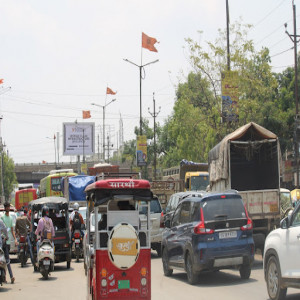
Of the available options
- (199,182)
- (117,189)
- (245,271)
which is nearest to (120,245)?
(117,189)

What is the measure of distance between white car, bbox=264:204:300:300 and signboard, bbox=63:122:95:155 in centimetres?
7242

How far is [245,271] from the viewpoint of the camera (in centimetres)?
1466

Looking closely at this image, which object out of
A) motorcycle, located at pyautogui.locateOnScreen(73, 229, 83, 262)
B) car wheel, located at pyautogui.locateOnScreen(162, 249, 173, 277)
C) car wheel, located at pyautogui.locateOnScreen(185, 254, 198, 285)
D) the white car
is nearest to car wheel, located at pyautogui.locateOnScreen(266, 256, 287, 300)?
the white car

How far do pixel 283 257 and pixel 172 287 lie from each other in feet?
13.7

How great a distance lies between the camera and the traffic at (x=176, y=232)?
1020cm

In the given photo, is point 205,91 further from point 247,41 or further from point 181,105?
point 181,105

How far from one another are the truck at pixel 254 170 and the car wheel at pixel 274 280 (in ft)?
21.7

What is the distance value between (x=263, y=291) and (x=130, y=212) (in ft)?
12.7

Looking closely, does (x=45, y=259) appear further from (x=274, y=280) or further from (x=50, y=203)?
(x=274, y=280)

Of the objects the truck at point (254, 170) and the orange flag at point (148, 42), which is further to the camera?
the orange flag at point (148, 42)

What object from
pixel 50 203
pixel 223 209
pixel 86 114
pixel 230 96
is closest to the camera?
pixel 223 209

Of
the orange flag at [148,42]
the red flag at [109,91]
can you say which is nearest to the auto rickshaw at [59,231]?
the orange flag at [148,42]

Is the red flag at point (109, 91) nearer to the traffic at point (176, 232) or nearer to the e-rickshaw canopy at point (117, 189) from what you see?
the traffic at point (176, 232)

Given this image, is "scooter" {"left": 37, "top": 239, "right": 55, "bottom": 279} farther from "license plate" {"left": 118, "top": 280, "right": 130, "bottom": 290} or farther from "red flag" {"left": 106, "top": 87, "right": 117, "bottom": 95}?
"red flag" {"left": 106, "top": 87, "right": 117, "bottom": 95}
